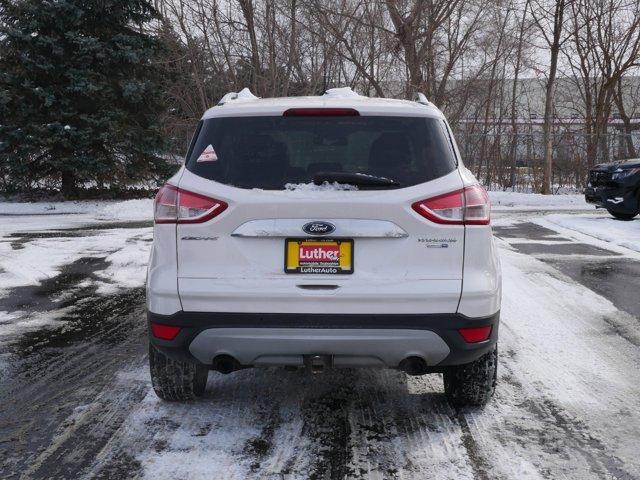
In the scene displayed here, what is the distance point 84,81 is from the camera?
1822cm

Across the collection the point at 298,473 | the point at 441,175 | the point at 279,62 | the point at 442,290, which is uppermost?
the point at 279,62

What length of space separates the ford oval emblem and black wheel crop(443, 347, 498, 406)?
3.88 feet

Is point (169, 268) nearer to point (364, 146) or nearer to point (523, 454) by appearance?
point (364, 146)

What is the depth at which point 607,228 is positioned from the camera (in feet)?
42.8

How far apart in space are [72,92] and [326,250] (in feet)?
56.9

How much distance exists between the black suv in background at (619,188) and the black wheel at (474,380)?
11.0 metres

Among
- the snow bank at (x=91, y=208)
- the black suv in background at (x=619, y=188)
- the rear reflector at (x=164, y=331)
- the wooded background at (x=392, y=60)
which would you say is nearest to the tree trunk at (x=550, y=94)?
the wooded background at (x=392, y=60)

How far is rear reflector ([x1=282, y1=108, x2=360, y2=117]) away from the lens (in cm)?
358

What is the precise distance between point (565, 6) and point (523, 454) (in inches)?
929

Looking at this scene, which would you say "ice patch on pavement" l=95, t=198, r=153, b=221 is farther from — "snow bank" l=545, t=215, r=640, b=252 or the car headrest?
the car headrest

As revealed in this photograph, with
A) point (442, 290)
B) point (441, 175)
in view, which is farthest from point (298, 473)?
point (441, 175)

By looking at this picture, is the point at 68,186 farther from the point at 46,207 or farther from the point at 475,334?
the point at 475,334

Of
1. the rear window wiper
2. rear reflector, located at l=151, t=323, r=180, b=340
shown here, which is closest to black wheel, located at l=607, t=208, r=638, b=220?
the rear window wiper

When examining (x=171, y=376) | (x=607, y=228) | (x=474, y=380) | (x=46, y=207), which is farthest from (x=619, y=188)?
(x=46, y=207)
